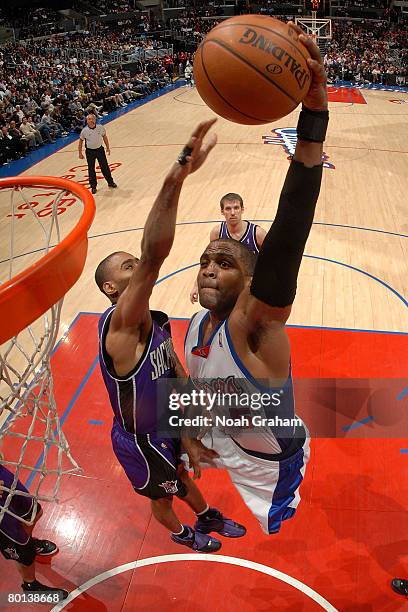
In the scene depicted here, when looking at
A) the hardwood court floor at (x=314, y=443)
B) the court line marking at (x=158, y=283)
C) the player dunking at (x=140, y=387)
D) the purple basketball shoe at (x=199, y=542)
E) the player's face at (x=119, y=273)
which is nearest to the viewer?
the player dunking at (x=140, y=387)

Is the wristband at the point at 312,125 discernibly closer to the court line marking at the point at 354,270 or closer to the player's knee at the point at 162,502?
the player's knee at the point at 162,502

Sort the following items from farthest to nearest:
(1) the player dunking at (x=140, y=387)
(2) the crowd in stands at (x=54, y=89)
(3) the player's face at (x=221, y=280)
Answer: (2) the crowd in stands at (x=54, y=89) → (1) the player dunking at (x=140, y=387) → (3) the player's face at (x=221, y=280)

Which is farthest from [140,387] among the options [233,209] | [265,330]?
[233,209]

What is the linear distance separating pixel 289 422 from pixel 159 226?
109 cm

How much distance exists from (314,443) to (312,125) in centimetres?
311

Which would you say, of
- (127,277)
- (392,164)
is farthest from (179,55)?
(127,277)

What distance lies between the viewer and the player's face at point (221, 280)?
210 centimetres

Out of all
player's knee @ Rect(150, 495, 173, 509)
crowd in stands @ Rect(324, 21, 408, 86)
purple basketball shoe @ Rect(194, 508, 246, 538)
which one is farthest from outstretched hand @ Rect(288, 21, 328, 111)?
crowd in stands @ Rect(324, 21, 408, 86)

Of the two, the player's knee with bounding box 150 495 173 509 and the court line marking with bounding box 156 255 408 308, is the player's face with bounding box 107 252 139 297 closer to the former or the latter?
the player's knee with bounding box 150 495 173 509

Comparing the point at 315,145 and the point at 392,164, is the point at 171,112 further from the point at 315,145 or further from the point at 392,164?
the point at 315,145

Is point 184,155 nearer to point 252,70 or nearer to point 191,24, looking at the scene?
point 252,70

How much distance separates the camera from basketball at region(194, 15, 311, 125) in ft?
5.13

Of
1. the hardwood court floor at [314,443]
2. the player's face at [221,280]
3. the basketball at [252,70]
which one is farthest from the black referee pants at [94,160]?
the player's face at [221,280]

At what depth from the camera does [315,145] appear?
150 cm
